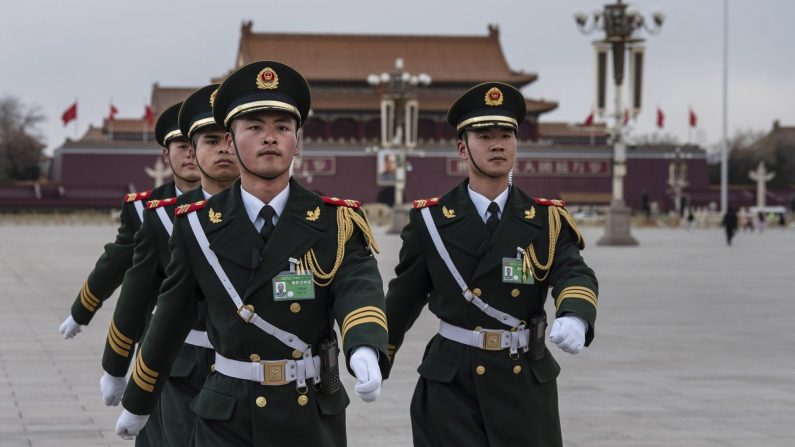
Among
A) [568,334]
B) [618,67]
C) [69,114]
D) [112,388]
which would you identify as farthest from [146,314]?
[69,114]

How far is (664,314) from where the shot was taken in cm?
1221

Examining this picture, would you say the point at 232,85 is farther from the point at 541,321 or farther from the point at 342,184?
the point at 342,184

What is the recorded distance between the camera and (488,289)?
4.11m

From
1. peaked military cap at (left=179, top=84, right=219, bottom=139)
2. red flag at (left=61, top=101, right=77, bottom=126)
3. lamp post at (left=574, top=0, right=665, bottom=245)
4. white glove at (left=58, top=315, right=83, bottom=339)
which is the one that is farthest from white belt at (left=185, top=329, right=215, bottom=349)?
red flag at (left=61, top=101, right=77, bottom=126)

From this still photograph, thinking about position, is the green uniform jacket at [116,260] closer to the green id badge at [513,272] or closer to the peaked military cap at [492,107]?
the peaked military cap at [492,107]

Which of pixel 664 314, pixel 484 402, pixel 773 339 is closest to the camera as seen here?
pixel 484 402

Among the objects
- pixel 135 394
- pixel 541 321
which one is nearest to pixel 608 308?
pixel 541 321

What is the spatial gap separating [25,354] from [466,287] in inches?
224

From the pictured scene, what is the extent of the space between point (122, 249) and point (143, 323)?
90 cm

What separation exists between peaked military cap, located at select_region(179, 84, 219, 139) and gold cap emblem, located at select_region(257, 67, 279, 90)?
3.54 feet

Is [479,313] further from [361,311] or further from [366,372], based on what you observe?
[366,372]

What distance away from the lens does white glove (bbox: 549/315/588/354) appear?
11.7 ft

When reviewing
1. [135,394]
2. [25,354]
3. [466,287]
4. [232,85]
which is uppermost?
[232,85]

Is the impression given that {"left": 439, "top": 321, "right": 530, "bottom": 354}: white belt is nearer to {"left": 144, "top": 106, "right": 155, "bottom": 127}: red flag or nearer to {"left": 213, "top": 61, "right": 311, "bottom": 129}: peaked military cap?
{"left": 213, "top": 61, "right": 311, "bottom": 129}: peaked military cap
